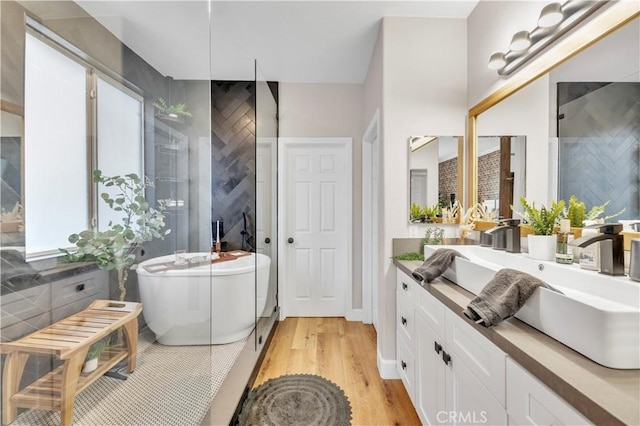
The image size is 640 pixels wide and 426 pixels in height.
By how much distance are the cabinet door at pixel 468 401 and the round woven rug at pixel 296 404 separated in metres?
0.77

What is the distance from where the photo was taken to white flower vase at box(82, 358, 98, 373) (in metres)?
1.33

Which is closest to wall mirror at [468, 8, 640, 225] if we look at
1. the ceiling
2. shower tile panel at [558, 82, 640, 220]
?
shower tile panel at [558, 82, 640, 220]

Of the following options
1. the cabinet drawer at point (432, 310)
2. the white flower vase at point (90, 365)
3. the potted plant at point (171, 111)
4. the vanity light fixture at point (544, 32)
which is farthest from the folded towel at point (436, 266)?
the potted plant at point (171, 111)

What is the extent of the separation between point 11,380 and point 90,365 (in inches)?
11.8

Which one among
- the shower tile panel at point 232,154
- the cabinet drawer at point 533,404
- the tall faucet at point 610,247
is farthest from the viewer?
the shower tile panel at point 232,154

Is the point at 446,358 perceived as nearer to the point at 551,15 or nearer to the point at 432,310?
the point at 432,310

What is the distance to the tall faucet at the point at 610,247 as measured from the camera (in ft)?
3.30

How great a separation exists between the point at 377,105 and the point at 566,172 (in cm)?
149

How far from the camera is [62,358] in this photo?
1206 mm

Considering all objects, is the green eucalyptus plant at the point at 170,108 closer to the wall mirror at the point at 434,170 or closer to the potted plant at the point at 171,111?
the potted plant at the point at 171,111

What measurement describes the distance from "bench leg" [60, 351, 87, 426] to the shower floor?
0.03 m

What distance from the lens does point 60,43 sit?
1259mm

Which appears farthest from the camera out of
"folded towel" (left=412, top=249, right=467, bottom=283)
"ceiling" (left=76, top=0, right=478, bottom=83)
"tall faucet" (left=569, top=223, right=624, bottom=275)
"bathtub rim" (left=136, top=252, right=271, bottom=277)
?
"ceiling" (left=76, top=0, right=478, bottom=83)

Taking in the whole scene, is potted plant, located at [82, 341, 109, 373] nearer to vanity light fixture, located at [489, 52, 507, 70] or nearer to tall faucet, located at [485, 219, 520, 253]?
tall faucet, located at [485, 219, 520, 253]
